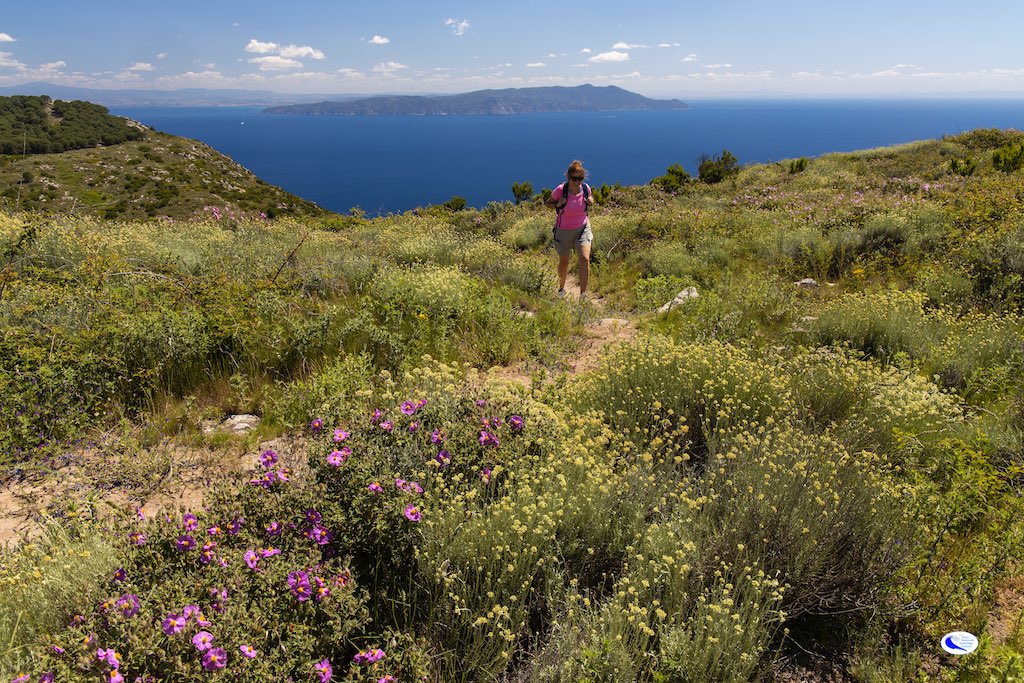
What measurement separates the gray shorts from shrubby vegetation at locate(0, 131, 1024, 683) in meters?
1.58

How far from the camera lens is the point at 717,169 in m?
26.9

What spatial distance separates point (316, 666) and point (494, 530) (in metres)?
0.91

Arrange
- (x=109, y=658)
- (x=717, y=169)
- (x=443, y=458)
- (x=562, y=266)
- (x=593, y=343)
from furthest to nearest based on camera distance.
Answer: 1. (x=717, y=169)
2. (x=562, y=266)
3. (x=593, y=343)
4. (x=443, y=458)
5. (x=109, y=658)

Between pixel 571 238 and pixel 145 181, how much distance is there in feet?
211

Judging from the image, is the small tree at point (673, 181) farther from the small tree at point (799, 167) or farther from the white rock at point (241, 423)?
the white rock at point (241, 423)

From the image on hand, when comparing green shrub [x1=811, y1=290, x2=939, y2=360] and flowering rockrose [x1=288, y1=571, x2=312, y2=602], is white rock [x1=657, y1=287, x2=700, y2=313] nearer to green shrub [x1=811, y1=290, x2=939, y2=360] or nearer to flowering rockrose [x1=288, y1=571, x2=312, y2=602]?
green shrub [x1=811, y1=290, x2=939, y2=360]

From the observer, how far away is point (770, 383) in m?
4.16

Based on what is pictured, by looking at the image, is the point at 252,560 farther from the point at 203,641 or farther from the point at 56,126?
the point at 56,126

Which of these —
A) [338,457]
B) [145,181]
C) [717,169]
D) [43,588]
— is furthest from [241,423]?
[145,181]

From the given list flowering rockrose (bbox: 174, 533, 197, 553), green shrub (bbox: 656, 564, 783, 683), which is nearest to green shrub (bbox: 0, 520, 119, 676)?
flowering rockrose (bbox: 174, 533, 197, 553)

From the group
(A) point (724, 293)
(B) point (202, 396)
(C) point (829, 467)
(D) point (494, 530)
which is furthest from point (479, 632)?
(A) point (724, 293)

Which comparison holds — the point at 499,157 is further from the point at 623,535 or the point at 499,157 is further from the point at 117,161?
the point at 623,535

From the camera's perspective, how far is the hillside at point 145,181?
47.2 meters

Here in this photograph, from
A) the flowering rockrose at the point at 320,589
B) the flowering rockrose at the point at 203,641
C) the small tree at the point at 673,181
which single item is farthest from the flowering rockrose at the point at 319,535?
the small tree at the point at 673,181
